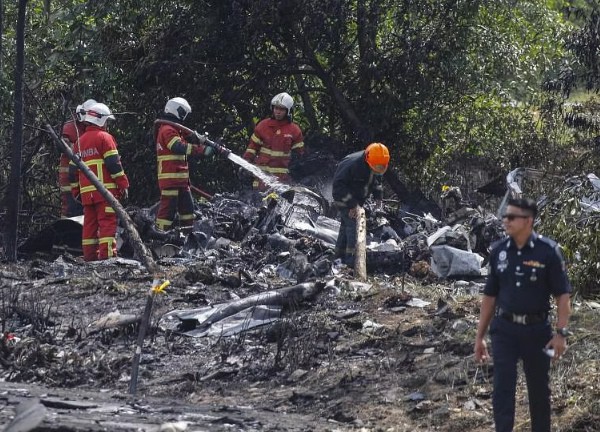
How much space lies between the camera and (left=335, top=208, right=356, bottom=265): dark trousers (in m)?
13.0

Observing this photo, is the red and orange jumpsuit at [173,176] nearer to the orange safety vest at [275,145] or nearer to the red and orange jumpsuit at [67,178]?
the red and orange jumpsuit at [67,178]

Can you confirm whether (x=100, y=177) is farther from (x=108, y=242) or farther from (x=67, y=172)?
(x=67, y=172)

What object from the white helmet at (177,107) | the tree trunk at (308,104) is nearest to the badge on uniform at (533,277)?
the white helmet at (177,107)

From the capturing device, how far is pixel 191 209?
1501 cm

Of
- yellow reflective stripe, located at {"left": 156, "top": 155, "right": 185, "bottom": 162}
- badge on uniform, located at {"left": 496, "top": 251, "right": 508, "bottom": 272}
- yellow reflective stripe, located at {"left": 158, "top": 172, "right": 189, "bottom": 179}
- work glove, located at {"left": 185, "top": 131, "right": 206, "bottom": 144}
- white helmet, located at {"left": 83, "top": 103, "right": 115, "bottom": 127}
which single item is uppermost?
white helmet, located at {"left": 83, "top": 103, "right": 115, "bottom": 127}

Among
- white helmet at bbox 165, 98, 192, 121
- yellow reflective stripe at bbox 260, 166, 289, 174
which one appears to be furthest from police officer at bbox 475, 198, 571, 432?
yellow reflective stripe at bbox 260, 166, 289, 174

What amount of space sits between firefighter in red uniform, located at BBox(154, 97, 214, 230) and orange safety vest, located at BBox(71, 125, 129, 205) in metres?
1.05

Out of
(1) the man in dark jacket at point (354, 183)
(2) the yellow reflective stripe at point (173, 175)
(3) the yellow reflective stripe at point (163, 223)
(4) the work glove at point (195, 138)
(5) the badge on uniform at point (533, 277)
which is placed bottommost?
(5) the badge on uniform at point (533, 277)

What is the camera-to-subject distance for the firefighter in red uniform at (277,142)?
16.1 metres

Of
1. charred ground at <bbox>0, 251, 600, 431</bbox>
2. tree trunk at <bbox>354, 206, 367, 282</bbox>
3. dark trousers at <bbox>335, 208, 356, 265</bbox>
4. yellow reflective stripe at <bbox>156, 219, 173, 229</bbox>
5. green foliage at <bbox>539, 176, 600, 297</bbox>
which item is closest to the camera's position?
charred ground at <bbox>0, 251, 600, 431</bbox>

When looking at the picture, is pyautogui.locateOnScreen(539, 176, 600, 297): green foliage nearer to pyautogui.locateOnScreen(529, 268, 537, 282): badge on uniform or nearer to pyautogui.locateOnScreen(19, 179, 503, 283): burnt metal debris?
pyautogui.locateOnScreen(19, 179, 503, 283): burnt metal debris

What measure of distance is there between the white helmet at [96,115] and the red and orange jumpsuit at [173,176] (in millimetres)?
1077

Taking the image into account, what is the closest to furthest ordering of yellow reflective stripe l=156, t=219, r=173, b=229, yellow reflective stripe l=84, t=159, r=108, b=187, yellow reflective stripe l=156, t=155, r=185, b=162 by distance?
1. yellow reflective stripe l=84, t=159, r=108, b=187
2. yellow reflective stripe l=156, t=155, r=185, b=162
3. yellow reflective stripe l=156, t=219, r=173, b=229

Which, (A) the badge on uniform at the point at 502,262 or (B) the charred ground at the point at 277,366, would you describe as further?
(B) the charred ground at the point at 277,366
